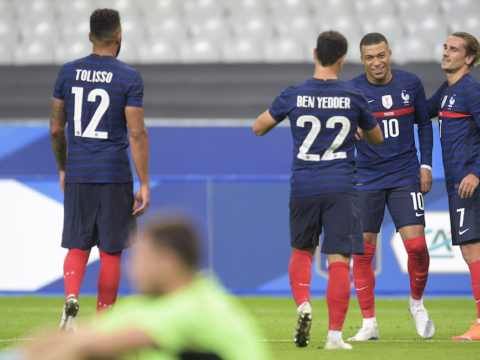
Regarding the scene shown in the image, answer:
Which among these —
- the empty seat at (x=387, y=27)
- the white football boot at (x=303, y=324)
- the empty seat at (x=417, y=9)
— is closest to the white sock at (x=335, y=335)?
the white football boot at (x=303, y=324)

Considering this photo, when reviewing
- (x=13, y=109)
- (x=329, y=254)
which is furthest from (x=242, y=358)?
(x=13, y=109)

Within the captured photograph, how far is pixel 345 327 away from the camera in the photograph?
581 cm

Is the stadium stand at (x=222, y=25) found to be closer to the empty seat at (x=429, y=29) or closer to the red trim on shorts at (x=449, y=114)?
the empty seat at (x=429, y=29)

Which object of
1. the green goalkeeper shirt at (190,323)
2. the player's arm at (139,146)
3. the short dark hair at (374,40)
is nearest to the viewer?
the green goalkeeper shirt at (190,323)

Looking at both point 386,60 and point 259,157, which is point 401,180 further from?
point 259,157

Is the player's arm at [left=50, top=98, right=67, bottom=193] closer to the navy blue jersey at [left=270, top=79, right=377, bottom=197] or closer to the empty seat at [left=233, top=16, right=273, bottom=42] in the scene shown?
the navy blue jersey at [left=270, top=79, right=377, bottom=197]

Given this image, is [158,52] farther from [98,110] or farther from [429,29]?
[98,110]

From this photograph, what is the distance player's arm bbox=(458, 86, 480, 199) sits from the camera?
4816 millimetres

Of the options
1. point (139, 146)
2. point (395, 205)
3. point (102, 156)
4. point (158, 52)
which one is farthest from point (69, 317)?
point (158, 52)

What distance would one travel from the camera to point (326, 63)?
166 inches

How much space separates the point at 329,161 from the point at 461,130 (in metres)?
1.28

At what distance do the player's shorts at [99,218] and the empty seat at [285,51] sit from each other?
271 inches

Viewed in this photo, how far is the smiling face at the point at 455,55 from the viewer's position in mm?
4992

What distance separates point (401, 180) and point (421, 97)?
0.62 m
